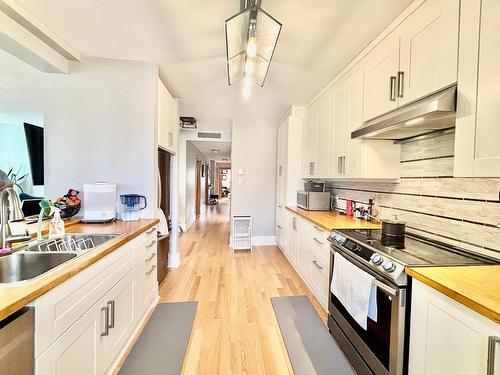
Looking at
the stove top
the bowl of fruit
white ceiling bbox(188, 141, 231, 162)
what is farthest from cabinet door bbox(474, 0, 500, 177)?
white ceiling bbox(188, 141, 231, 162)

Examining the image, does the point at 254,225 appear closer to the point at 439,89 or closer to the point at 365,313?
the point at 365,313

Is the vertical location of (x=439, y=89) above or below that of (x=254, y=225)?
above

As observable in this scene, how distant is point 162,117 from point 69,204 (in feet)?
4.29

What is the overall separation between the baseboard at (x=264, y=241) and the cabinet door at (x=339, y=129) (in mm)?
2398

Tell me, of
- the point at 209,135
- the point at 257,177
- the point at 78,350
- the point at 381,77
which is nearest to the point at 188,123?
the point at 209,135

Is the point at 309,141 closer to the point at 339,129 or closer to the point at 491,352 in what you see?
the point at 339,129

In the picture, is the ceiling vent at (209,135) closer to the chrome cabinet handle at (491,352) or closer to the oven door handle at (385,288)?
the oven door handle at (385,288)

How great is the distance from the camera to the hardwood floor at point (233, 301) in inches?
66.2

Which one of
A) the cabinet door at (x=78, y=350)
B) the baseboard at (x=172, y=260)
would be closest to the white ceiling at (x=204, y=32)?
the cabinet door at (x=78, y=350)

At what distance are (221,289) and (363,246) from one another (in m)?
1.86

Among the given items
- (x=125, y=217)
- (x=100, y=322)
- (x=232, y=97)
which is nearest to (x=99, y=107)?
(x=125, y=217)

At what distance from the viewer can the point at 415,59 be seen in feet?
4.88

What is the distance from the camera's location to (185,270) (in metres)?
3.30

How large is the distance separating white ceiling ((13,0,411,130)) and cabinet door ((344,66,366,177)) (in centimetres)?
20
